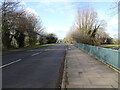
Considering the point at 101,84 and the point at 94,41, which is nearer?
the point at 101,84

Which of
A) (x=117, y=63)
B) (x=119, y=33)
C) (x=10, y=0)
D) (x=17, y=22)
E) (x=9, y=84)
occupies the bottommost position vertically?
(x=9, y=84)

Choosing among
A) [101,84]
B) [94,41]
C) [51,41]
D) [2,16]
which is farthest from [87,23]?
[51,41]

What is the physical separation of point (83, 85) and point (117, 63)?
12.0 feet

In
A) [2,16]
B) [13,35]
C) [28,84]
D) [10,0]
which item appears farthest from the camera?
[13,35]

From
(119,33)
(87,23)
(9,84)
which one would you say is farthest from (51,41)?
(9,84)

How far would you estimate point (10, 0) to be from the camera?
23.7 m

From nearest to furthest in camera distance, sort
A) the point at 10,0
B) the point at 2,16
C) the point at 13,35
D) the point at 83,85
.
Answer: the point at 83,85 < the point at 2,16 < the point at 10,0 < the point at 13,35

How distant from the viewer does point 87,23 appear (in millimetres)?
36875

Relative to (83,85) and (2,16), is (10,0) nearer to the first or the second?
(2,16)

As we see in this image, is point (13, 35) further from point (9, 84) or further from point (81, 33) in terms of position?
point (9, 84)

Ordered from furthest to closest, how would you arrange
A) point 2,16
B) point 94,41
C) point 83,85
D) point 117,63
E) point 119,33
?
point 94,41 < point 2,16 < point 119,33 < point 117,63 < point 83,85

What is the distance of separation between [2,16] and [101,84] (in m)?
21.0

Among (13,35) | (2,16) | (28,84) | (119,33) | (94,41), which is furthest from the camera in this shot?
(13,35)

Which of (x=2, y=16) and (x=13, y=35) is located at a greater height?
(x=2, y=16)
